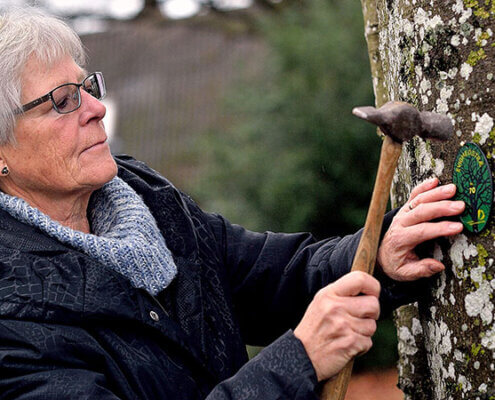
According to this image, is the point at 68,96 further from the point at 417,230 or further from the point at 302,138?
the point at 302,138

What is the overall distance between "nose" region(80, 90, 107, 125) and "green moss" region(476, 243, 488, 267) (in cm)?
130

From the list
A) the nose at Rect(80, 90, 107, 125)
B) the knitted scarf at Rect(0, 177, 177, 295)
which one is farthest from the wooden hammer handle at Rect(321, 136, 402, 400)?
the nose at Rect(80, 90, 107, 125)

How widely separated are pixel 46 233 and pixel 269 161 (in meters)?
4.46

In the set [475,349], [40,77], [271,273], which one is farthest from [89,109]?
[475,349]

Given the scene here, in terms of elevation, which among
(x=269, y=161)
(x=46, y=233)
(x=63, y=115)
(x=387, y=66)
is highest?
(x=387, y=66)

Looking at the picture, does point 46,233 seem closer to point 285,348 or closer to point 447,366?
point 285,348

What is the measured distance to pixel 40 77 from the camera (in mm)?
2418

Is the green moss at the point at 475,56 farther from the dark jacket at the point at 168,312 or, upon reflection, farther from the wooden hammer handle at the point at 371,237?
the dark jacket at the point at 168,312

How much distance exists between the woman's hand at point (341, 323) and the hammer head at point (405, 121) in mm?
389

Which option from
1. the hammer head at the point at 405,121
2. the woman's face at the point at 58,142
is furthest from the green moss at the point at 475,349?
the woman's face at the point at 58,142

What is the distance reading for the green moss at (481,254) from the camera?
1.89 meters

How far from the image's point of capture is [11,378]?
198 centimetres

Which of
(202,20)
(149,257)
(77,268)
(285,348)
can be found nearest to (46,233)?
(77,268)

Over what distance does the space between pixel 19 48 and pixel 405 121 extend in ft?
4.22
